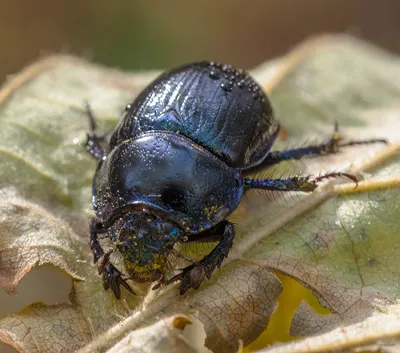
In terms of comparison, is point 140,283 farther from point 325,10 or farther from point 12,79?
point 325,10

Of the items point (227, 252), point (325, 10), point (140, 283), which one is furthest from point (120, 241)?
point (325, 10)

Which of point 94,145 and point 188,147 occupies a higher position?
point 188,147

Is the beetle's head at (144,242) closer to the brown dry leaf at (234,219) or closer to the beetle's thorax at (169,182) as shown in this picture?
the beetle's thorax at (169,182)

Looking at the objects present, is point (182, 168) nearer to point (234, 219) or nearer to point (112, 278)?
point (234, 219)

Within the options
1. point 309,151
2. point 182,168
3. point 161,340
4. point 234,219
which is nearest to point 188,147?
point 182,168

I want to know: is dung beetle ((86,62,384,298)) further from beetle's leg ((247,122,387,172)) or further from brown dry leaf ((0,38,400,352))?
brown dry leaf ((0,38,400,352))

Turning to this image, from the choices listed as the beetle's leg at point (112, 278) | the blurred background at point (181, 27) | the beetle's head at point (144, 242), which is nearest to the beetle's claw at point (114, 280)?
the beetle's leg at point (112, 278)
